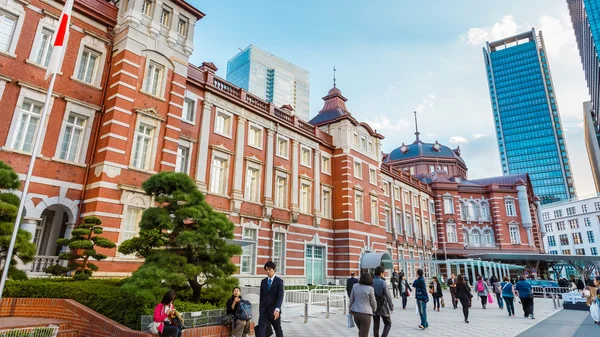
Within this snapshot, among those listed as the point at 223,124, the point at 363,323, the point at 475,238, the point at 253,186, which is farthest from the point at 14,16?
the point at 475,238

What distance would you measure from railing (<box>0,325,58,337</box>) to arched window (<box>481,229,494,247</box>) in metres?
47.6

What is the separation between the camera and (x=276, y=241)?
22141mm

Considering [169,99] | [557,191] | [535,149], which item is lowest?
[169,99]

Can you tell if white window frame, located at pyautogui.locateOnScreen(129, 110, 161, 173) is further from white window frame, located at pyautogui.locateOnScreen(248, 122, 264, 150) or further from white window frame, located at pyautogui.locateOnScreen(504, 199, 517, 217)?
white window frame, located at pyautogui.locateOnScreen(504, 199, 517, 217)

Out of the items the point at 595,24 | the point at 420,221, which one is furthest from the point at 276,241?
the point at 595,24

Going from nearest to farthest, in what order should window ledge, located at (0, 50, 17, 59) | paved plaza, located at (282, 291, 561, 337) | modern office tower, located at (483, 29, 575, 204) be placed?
paved plaza, located at (282, 291, 561, 337), window ledge, located at (0, 50, 17, 59), modern office tower, located at (483, 29, 575, 204)

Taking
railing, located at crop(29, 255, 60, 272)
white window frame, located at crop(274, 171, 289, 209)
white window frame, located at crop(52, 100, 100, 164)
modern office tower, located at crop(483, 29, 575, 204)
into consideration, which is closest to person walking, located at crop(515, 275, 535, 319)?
white window frame, located at crop(274, 171, 289, 209)

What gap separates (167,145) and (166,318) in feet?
33.9

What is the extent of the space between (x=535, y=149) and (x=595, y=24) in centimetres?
6664

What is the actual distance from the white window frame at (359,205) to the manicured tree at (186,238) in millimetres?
18873

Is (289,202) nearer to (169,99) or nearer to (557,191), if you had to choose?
(169,99)

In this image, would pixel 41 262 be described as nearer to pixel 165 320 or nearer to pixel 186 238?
pixel 186 238

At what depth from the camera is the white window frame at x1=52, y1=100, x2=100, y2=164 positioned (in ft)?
44.4

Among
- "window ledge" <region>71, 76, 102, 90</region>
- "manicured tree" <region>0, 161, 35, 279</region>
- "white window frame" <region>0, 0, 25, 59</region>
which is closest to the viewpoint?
"manicured tree" <region>0, 161, 35, 279</region>
